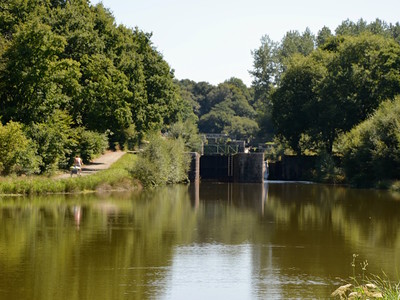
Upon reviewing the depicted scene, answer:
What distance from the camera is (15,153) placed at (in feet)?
146

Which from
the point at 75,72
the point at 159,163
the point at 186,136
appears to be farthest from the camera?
the point at 186,136

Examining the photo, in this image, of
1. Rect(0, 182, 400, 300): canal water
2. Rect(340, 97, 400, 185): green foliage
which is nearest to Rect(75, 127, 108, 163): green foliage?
Rect(0, 182, 400, 300): canal water

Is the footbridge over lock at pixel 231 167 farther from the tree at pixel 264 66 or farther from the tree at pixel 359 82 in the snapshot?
the tree at pixel 264 66

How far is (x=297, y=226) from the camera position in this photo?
3344 cm

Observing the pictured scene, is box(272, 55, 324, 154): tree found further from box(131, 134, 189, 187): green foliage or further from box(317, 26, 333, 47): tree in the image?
box(317, 26, 333, 47): tree

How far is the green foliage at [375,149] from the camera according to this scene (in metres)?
60.6

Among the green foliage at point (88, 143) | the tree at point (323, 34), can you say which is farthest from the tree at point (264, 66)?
the green foliage at point (88, 143)

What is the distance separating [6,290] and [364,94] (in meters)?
58.3

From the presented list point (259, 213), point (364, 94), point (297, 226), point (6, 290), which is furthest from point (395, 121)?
point (6, 290)

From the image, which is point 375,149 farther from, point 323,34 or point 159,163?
point 323,34

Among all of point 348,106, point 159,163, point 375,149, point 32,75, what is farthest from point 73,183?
point 348,106

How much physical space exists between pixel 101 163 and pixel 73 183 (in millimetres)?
15154

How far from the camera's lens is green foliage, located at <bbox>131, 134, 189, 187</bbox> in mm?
55500

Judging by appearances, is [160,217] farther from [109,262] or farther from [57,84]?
[57,84]
